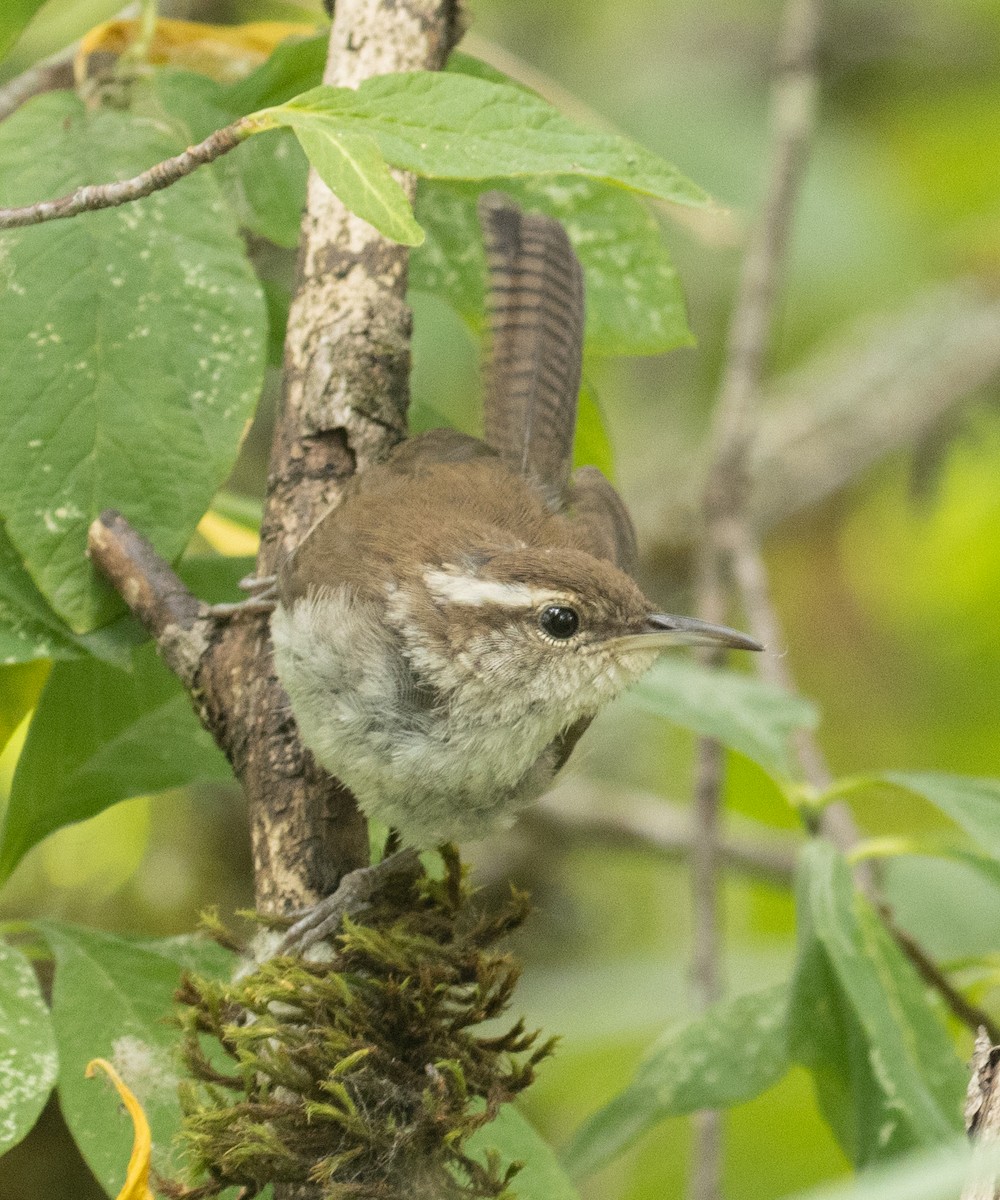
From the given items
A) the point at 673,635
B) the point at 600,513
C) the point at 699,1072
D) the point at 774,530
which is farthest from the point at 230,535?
the point at 774,530

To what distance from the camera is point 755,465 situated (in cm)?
527

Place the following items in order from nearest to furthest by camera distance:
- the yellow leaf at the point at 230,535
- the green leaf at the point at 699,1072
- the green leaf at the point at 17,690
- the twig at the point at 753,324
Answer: the green leaf at the point at 17,690
the green leaf at the point at 699,1072
the yellow leaf at the point at 230,535
the twig at the point at 753,324

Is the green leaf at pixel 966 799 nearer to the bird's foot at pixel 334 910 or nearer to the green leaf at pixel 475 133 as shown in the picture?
the bird's foot at pixel 334 910

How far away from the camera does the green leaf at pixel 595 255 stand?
7.78ft

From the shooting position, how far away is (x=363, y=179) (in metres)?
1.60

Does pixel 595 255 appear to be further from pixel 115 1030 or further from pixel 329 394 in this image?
pixel 115 1030

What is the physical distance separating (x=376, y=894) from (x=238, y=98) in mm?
1249

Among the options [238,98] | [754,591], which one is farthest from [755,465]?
[238,98]

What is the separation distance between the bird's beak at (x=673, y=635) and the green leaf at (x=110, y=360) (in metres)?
0.65

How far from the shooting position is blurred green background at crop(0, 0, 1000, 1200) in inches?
165

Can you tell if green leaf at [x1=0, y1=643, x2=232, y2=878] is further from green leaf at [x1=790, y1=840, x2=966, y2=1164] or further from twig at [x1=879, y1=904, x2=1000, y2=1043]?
twig at [x1=879, y1=904, x2=1000, y2=1043]

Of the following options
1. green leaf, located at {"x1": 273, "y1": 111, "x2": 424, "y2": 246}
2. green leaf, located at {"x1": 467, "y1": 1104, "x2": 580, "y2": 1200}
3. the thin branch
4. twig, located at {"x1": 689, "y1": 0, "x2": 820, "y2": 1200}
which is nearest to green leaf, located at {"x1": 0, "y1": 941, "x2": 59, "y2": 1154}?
green leaf, located at {"x1": 467, "y1": 1104, "x2": 580, "y2": 1200}

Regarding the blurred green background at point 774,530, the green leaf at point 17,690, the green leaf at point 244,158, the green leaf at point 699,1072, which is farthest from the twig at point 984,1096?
the blurred green background at point 774,530

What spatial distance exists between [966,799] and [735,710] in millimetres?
454
